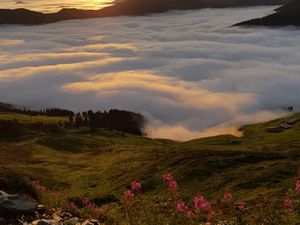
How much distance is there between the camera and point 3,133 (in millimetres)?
132625

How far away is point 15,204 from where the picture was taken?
2056 cm

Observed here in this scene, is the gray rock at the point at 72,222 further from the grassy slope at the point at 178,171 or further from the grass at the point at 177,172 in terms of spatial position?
the grassy slope at the point at 178,171

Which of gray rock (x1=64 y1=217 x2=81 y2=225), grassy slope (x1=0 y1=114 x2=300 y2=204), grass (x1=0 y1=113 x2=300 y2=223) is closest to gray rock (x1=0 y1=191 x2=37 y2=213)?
gray rock (x1=64 y1=217 x2=81 y2=225)

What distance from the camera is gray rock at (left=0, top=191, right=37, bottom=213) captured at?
799 inches

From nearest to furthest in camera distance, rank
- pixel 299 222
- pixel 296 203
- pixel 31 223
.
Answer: pixel 31 223, pixel 299 222, pixel 296 203

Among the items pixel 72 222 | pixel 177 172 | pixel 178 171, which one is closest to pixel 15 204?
pixel 72 222

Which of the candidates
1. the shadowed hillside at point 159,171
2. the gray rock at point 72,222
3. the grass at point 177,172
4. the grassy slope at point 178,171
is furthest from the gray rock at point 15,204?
the grassy slope at point 178,171

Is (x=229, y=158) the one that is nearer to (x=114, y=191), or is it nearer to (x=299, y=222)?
(x=114, y=191)

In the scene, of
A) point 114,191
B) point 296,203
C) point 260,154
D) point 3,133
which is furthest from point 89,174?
point 3,133

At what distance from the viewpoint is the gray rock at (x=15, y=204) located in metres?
20.3

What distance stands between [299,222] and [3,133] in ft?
379

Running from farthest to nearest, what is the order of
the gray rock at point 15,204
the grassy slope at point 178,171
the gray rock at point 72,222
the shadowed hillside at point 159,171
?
the grassy slope at point 178,171 < the shadowed hillside at point 159,171 < the gray rock at point 15,204 < the gray rock at point 72,222

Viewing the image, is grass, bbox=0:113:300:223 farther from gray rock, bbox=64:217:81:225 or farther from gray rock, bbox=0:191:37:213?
gray rock, bbox=64:217:81:225

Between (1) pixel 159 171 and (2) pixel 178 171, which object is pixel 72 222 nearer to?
(2) pixel 178 171
